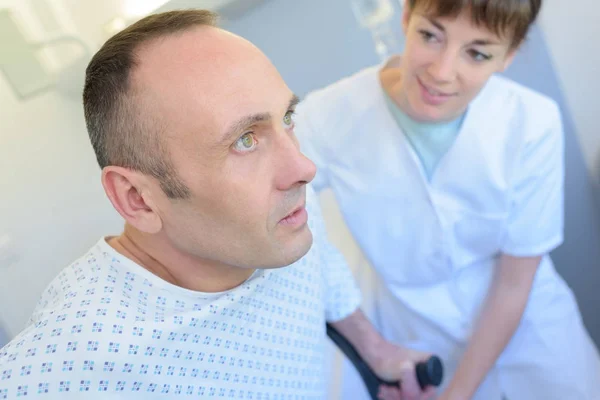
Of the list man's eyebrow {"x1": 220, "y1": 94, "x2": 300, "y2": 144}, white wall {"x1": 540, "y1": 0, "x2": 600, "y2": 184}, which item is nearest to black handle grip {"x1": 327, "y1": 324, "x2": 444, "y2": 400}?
man's eyebrow {"x1": 220, "y1": 94, "x2": 300, "y2": 144}

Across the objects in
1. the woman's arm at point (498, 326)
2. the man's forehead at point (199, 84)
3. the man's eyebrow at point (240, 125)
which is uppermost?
the man's forehead at point (199, 84)

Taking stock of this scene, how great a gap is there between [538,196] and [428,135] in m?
0.25

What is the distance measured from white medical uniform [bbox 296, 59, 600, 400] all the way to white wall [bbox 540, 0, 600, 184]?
14.7 inches

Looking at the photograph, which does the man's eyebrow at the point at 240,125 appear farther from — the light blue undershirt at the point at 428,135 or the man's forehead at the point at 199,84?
the light blue undershirt at the point at 428,135

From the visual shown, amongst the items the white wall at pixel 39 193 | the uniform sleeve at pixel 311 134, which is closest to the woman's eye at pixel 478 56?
the uniform sleeve at pixel 311 134

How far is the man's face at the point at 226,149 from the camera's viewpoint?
0.62 metres

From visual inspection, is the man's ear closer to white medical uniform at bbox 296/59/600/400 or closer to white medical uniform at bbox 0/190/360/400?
white medical uniform at bbox 0/190/360/400

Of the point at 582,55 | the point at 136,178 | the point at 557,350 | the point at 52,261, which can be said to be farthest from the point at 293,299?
the point at 582,55

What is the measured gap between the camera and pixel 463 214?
1.01 m

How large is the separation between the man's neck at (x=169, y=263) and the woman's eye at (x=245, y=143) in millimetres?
193

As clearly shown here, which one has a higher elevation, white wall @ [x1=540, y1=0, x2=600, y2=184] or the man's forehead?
the man's forehead

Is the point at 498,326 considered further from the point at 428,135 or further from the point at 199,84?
the point at 199,84

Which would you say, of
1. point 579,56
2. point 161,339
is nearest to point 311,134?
point 161,339

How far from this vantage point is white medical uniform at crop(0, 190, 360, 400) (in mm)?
593
